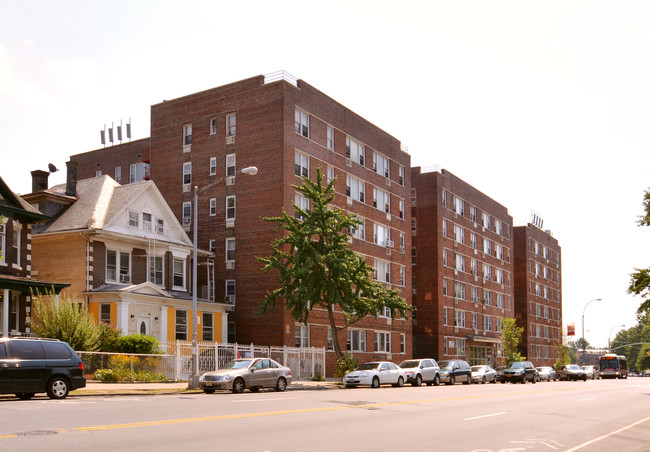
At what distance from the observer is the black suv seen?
2017 centimetres

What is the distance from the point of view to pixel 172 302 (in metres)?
41.3

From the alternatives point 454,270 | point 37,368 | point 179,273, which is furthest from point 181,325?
point 454,270

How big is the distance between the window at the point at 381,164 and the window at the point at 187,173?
15.2m

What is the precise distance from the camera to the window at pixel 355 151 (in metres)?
54.4

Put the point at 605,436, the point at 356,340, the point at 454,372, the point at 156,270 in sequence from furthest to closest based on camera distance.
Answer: the point at 356,340, the point at 454,372, the point at 156,270, the point at 605,436

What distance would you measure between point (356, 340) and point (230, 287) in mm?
11635

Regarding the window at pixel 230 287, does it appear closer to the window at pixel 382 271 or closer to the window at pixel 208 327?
the window at pixel 208 327

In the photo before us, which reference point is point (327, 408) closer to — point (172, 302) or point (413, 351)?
point (172, 302)

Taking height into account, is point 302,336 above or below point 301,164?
below

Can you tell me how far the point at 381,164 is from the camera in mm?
59375

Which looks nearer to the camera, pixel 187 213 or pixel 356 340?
pixel 187 213

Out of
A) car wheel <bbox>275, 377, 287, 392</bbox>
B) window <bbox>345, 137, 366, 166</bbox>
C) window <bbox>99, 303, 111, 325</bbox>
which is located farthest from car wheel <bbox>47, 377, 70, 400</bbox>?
window <bbox>345, 137, 366, 166</bbox>

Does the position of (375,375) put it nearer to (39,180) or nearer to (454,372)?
(454,372)

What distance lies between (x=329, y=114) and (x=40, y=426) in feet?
134
